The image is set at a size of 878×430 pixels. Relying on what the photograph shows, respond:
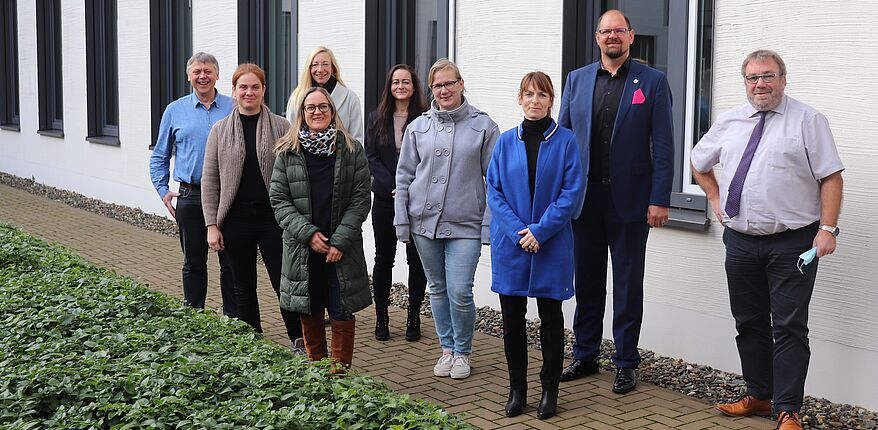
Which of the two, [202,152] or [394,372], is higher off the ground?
[202,152]

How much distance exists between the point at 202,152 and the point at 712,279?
136 inches

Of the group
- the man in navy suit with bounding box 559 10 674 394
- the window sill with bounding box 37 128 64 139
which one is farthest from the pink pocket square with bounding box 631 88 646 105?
the window sill with bounding box 37 128 64 139

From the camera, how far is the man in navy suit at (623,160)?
6449mm

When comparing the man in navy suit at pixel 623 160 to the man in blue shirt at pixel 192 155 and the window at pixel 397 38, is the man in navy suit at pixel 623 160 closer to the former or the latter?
the man in blue shirt at pixel 192 155

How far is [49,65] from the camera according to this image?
65.6 ft

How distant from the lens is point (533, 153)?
604 centimetres

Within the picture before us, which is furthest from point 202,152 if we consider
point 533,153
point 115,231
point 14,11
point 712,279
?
point 14,11

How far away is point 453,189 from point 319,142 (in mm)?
899

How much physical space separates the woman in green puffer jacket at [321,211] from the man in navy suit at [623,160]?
4.40 ft

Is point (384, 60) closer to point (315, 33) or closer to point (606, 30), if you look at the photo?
point (315, 33)

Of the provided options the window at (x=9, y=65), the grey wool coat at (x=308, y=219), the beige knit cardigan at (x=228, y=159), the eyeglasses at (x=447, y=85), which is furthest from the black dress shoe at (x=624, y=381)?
the window at (x=9, y=65)

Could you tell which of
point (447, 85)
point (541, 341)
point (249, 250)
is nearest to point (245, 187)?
point (249, 250)

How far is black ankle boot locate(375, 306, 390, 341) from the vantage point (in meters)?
7.89

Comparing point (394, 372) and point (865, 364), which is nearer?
point (865, 364)
